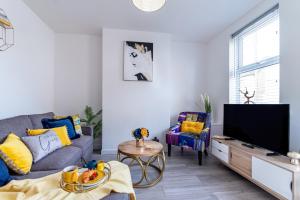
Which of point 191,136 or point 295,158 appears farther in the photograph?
point 191,136

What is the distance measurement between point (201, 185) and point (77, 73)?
10.4 ft

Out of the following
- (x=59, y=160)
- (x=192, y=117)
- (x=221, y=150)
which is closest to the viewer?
(x=59, y=160)

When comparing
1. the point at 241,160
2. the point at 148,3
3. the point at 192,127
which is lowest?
the point at 241,160

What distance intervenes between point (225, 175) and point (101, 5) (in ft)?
10.2

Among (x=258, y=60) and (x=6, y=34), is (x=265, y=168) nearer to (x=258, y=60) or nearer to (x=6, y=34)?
(x=258, y=60)

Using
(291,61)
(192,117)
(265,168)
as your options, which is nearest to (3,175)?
(265,168)

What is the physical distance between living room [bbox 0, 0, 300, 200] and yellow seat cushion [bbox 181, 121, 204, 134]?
0.07 feet

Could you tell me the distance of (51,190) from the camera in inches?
42.5

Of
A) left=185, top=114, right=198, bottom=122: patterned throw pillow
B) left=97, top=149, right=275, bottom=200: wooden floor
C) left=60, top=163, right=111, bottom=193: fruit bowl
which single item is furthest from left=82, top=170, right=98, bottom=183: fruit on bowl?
left=185, top=114, right=198, bottom=122: patterned throw pillow

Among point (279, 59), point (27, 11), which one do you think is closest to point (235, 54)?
point (279, 59)

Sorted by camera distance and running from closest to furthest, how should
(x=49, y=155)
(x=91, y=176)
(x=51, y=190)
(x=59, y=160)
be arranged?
(x=51, y=190) → (x=91, y=176) → (x=59, y=160) → (x=49, y=155)

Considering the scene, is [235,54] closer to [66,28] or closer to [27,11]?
[66,28]

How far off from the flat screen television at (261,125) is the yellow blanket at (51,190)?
5.53 feet

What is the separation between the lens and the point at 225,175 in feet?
7.57
